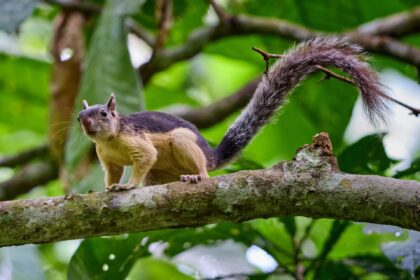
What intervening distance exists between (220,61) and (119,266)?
501cm

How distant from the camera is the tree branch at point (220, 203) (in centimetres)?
298

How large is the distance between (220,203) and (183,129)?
2.92 ft

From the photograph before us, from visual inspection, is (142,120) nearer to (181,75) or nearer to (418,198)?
(418,198)

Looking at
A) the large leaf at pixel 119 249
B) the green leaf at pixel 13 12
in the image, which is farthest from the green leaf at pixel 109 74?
the large leaf at pixel 119 249

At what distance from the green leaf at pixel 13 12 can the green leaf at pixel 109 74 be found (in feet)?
1.45

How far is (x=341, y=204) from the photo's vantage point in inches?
118

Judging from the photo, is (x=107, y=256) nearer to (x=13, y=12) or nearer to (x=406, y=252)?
(x=406, y=252)

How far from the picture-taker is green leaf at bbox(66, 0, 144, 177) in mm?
4934

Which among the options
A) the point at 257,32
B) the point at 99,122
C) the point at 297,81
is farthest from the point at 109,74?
the point at 297,81

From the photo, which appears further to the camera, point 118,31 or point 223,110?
point 223,110

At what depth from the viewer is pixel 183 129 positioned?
157 inches

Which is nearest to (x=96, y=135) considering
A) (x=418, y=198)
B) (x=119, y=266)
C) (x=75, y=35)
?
(x=119, y=266)

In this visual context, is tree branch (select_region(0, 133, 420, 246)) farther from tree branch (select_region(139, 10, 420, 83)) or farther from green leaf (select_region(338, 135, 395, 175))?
tree branch (select_region(139, 10, 420, 83))

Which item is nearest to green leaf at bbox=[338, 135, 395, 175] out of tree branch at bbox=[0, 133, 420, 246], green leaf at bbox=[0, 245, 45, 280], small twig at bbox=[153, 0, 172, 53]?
tree branch at bbox=[0, 133, 420, 246]
